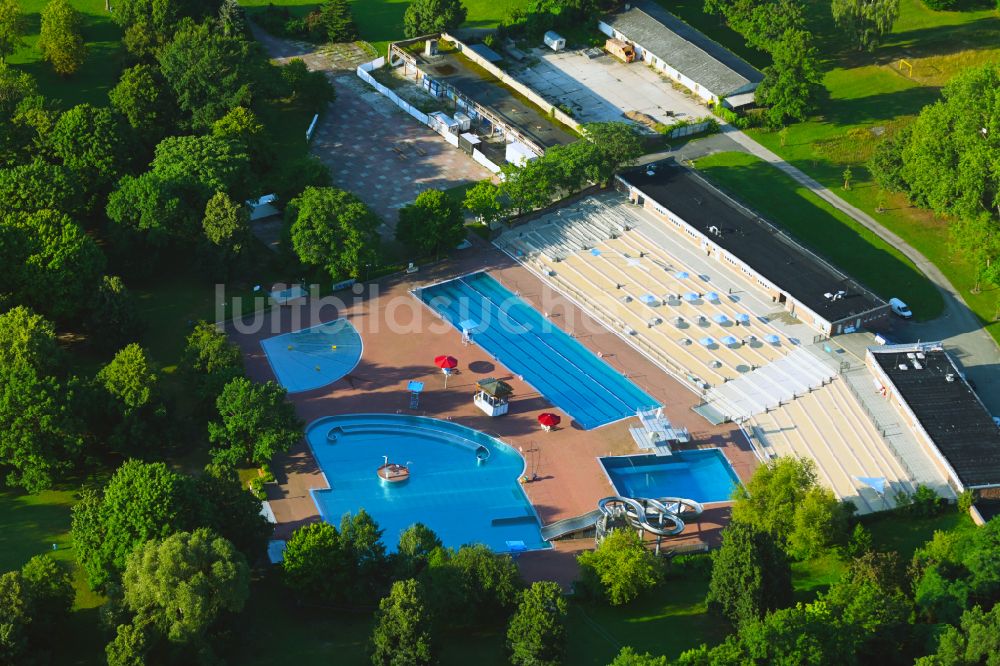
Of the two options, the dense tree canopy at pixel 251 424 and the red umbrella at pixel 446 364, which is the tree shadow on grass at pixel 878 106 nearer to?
the red umbrella at pixel 446 364

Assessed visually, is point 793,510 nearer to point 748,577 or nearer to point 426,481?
point 748,577

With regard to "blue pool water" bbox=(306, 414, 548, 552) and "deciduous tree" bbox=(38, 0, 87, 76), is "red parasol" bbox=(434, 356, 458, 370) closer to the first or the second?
"blue pool water" bbox=(306, 414, 548, 552)

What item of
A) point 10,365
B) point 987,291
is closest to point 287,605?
point 10,365

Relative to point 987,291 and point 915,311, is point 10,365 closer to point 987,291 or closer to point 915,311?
point 915,311

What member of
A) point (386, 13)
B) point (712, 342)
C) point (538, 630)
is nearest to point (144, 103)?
point (386, 13)

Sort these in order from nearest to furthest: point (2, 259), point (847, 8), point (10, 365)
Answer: point (10, 365)
point (2, 259)
point (847, 8)

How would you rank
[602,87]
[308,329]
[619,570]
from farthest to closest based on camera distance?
[602,87], [308,329], [619,570]

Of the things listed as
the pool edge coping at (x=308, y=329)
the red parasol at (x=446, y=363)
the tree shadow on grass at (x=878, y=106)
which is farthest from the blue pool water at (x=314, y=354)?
the tree shadow on grass at (x=878, y=106)
